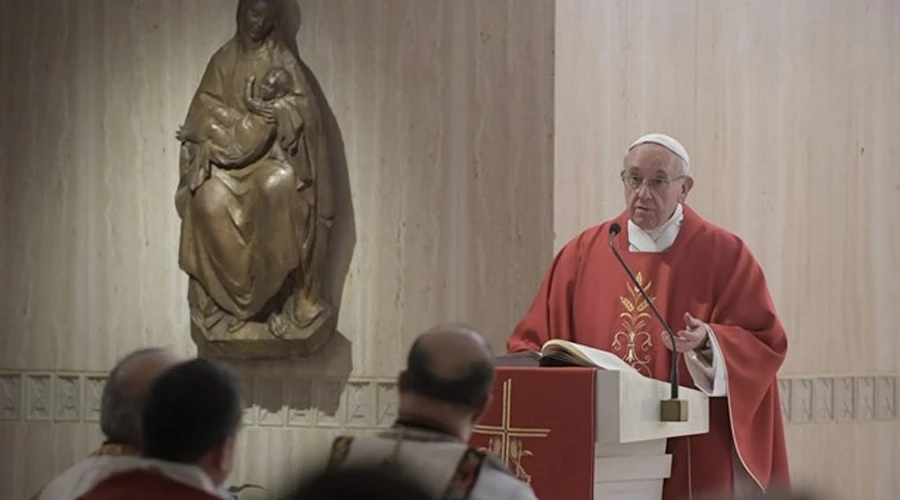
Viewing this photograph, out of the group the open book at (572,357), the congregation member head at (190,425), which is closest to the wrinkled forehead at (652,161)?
the open book at (572,357)

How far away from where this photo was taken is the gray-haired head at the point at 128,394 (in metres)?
3.75

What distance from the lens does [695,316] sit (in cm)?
606

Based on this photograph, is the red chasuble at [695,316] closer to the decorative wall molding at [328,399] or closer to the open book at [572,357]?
the open book at [572,357]

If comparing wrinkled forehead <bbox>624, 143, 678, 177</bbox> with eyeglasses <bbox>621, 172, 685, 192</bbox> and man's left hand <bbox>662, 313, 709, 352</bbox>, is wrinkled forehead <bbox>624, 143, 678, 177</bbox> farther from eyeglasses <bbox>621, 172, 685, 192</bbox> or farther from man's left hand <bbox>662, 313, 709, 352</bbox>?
man's left hand <bbox>662, 313, 709, 352</bbox>

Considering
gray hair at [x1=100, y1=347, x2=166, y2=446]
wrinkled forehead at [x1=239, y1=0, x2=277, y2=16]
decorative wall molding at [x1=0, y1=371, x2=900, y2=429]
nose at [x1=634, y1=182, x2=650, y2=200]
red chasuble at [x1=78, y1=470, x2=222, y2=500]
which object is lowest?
decorative wall molding at [x1=0, y1=371, x2=900, y2=429]

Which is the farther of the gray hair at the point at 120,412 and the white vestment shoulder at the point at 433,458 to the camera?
the gray hair at the point at 120,412

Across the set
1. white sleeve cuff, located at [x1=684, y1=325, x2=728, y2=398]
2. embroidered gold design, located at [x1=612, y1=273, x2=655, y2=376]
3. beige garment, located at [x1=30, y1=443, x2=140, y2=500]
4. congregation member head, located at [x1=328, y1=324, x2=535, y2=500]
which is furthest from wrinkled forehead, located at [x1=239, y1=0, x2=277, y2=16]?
congregation member head, located at [x1=328, y1=324, x2=535, y2=500]

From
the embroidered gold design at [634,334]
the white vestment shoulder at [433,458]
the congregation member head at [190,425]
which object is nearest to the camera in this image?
the congregation member head at [190,425]

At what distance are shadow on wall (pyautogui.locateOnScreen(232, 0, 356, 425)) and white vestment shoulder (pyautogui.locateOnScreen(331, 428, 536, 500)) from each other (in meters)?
5.07

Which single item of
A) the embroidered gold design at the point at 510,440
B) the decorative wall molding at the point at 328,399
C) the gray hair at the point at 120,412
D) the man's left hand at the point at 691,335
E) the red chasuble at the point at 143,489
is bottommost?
the decorative wall molding at the point at 328,399

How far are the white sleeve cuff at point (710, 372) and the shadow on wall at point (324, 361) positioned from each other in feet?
9.77

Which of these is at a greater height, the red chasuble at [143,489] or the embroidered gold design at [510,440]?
the red chasuble at [143,489]

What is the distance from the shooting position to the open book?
502 cm

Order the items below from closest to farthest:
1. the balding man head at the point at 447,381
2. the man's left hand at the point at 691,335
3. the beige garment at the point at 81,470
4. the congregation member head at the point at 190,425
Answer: the congregation member head at the point at 190,425
the balding man head at the point at 447,381
the beige garment at the point at 81,470
the man's left hand at the point at 691,335
